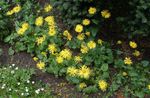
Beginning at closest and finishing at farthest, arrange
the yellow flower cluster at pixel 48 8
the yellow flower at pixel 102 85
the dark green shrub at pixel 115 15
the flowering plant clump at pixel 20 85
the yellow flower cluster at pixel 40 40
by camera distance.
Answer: the dark green shrub at pixel 115 15 → the yellow flower at pixel 102 85 → the flowering plant clump at pixel 20 85 → the yellow flower cluster at pixel 40 40 → the yellow flower cluster at pixel 48 8

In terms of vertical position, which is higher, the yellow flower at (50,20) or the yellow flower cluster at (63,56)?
the yellow flower at (50,20)

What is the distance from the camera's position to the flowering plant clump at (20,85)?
16.2 feet

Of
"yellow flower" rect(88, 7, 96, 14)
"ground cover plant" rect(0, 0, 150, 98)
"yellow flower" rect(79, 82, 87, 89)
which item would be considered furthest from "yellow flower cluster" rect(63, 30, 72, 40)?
"yellow flower" rect(79, 82, 87, 89)

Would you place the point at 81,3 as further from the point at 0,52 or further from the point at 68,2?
the point at 0,52

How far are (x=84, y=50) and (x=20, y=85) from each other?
0.86 m

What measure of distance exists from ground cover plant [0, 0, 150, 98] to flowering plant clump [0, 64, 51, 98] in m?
0.20

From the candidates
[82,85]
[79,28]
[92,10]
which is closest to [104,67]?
[82,85]

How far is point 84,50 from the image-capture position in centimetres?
502

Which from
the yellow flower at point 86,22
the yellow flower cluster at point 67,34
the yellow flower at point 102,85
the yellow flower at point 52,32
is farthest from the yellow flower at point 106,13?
the yellow flower at point 102,85

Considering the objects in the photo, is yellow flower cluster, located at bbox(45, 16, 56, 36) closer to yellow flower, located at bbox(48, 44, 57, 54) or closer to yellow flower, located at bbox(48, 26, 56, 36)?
yellow flower, located at bbox(48, 26, 56, 36)

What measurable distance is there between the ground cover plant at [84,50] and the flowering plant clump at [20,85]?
0.66 feet

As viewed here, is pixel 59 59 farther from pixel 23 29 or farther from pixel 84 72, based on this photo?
pixel 23 29

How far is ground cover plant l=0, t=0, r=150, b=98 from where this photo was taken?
4.89 metres

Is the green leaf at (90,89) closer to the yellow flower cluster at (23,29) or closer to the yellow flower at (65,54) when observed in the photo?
the yellow flower at (65,54)
